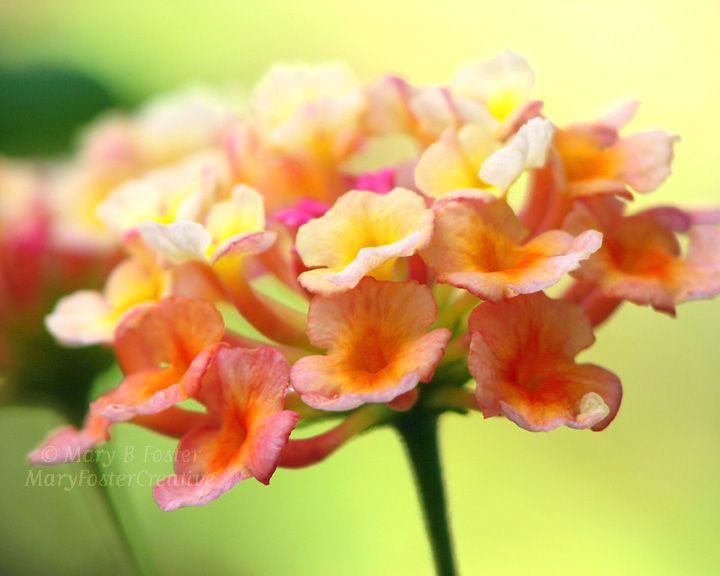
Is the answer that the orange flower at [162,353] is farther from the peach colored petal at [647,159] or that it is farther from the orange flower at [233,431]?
the peach colored petal at [647,159]

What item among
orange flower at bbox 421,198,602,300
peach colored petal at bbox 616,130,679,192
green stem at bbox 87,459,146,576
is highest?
orange flower at bbox 421,198,602,300

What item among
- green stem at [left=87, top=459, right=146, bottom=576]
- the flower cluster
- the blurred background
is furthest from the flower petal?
the blurred background

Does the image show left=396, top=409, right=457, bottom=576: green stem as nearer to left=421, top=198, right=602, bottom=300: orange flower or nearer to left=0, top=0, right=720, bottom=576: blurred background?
left=421, top=198, right=602, bottom=300: orange flower

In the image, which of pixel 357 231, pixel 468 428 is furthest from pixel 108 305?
pixel 468 428

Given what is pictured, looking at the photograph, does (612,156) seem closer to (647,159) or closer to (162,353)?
(647,159)

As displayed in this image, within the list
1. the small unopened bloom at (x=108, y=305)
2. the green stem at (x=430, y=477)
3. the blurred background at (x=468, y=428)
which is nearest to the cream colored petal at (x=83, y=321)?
the small unopened bloom at (x=108, y=305)

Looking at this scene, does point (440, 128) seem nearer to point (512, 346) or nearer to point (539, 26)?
point (512, 346)
